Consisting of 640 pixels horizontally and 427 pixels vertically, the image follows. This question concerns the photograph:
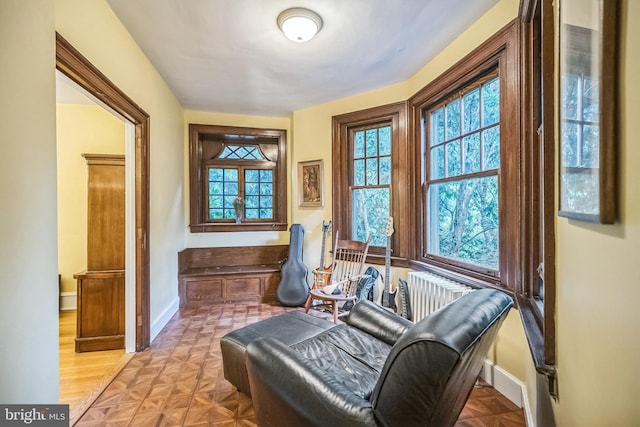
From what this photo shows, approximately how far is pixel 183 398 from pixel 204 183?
10.2 ft

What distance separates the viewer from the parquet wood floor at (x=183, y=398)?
1714 millimetres

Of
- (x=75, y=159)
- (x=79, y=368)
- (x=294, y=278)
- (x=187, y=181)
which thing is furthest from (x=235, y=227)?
(x=79, y=368)

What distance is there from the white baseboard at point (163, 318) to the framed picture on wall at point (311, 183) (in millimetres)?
2047

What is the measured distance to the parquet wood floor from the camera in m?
1.71

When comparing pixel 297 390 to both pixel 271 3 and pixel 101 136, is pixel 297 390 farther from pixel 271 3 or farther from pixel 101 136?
pixel 101 136

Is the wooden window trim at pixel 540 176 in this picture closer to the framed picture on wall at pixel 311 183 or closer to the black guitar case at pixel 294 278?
the framed picture on wall at pixel 311 183

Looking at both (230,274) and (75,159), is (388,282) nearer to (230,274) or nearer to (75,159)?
(230,274)

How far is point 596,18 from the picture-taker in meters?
0.60

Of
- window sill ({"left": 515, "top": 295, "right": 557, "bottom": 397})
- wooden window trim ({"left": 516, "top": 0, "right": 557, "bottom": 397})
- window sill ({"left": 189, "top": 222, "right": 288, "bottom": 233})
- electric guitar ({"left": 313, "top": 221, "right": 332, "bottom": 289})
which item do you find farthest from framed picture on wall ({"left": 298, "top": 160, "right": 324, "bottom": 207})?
window sill ({"left": 515, "top": 295, "right": 557, "bottom": 397})

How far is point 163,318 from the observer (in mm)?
3125

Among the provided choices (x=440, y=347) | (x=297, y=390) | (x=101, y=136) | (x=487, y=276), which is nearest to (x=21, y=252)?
(x=297, y=390)

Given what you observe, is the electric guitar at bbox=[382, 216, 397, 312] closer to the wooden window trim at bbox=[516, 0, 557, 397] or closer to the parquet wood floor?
the parquet wood floor

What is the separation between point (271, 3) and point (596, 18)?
193cm

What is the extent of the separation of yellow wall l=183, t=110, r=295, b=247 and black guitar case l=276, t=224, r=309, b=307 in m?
0.48
